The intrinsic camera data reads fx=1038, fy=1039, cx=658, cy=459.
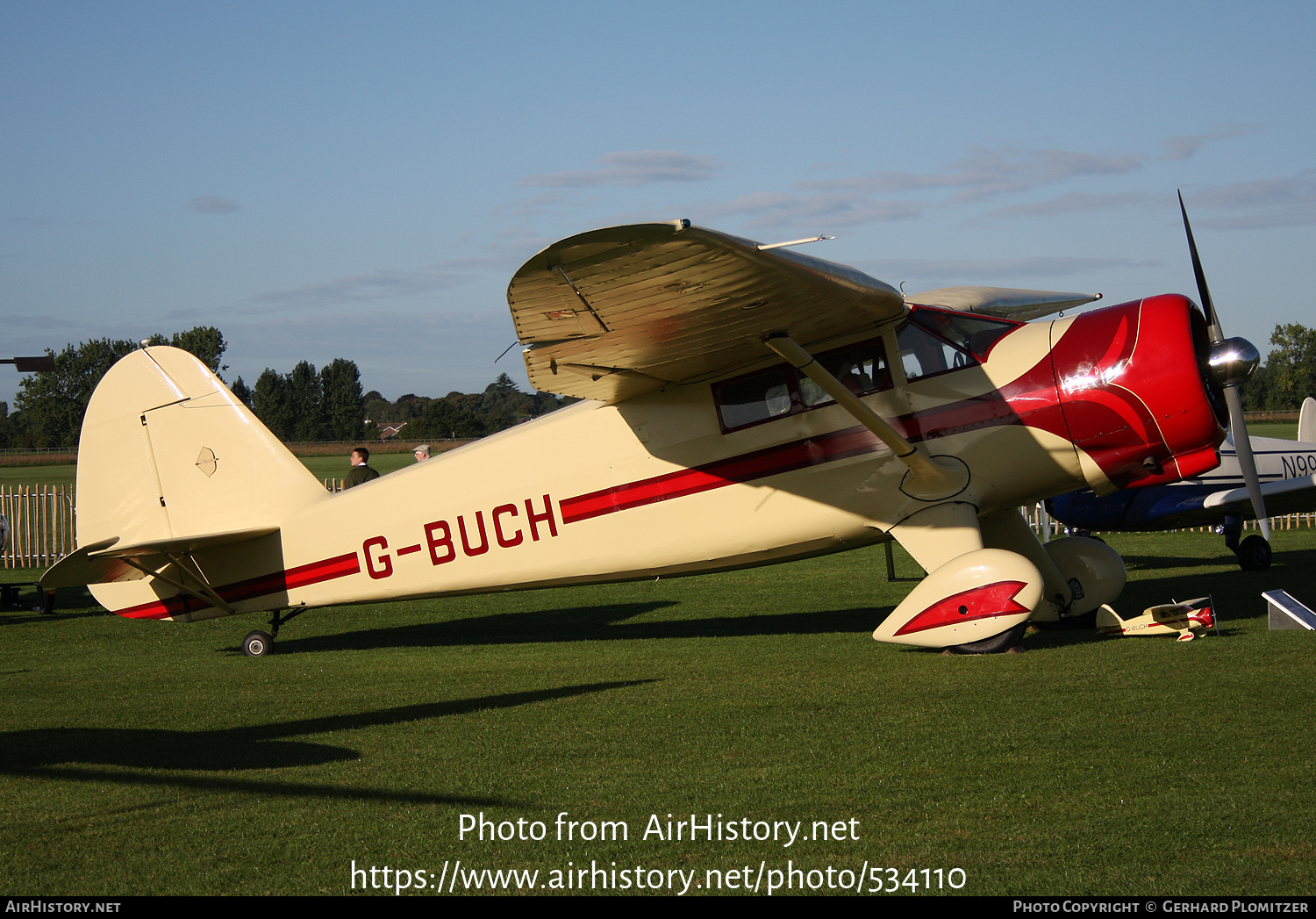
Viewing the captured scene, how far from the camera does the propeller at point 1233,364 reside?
26.3 ft

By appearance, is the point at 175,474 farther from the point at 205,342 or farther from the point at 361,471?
the point at 205,342

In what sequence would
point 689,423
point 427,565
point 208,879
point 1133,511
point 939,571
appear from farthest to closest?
1. point 1133,511
2. point 427,565
3. point 689,423
4. point 939,571
5. point 208,879

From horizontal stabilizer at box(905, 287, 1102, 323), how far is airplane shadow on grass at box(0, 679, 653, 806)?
596 cm

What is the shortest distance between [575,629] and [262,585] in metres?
3.15

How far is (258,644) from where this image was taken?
9852 millimetres

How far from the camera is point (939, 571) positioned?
8070 millimetres

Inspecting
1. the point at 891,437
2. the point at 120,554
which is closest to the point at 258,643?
the point at 120,554

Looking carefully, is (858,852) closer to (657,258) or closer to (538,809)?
(538,809)

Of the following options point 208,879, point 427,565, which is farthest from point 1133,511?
point 208,879

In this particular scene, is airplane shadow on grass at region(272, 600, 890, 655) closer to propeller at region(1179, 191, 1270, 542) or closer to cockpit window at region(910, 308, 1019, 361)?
cockpit window at region(910, 308, 1019, 361)

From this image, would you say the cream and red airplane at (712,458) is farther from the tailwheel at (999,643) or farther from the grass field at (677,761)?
the grass field at (677,761)

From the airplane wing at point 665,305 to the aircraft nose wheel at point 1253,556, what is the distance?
26.5 feet

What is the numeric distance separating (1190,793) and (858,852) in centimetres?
160

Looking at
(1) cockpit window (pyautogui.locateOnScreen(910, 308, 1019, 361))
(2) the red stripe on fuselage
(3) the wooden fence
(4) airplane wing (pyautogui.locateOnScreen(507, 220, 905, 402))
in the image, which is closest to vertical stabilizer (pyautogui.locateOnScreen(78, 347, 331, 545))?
(2) the red stripe on fuselage
